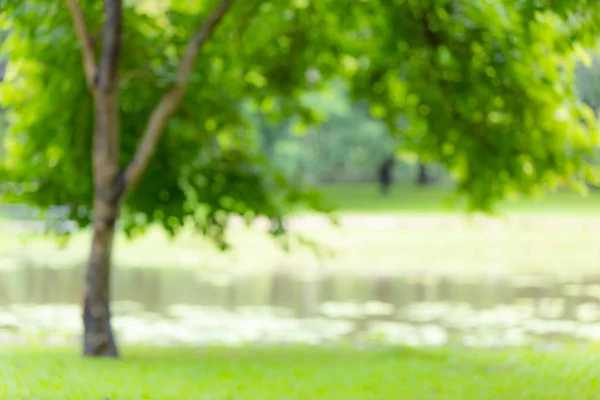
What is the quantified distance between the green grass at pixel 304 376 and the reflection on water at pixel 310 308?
125 inches

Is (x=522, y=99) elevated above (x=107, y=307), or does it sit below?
above

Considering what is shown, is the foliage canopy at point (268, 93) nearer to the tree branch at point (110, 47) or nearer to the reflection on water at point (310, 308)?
the tree branch at point (110, 47)

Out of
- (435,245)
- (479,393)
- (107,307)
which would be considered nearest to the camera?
(479,393)

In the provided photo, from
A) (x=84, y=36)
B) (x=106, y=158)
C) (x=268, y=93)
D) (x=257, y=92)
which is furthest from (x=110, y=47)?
(x=268, y=93)

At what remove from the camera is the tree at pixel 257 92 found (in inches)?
523

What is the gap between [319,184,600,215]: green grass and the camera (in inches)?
2010

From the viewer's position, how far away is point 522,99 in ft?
45.4

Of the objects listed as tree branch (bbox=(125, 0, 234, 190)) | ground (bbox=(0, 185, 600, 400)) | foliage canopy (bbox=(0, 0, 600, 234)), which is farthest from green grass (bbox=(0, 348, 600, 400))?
foliage canopy (bbox=(0, 0, 600, 234))

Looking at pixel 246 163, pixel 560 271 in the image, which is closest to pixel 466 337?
pixel 246 163

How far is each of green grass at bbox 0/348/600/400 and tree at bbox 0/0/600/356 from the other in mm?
2269

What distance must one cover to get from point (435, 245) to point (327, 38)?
21.7 metres

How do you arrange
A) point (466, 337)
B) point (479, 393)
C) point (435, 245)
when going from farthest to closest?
point (435, 245) → point (466, 337) → point (479, 393)

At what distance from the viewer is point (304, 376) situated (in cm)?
1055

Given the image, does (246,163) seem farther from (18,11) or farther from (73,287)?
(73,287)
